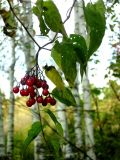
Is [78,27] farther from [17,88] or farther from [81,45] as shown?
[81,45]

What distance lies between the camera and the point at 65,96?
1.09 metres

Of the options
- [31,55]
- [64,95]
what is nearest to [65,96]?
[64,95]

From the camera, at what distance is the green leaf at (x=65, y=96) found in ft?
3.52

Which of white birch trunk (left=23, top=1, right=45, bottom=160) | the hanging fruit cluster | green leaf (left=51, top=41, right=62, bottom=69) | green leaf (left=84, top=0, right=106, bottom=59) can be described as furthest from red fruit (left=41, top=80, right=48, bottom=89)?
white birch trunk (left=23, top=1, right=45, bottom=160)

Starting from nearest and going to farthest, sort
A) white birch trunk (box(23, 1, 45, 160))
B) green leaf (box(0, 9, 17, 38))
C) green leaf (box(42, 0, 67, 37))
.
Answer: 1. green leaf (box(42, 0, 67, 37))
2. green leaf (box(0, 9, 17, 38))
3. white birch trunk (box(23, 1, 45, 160))

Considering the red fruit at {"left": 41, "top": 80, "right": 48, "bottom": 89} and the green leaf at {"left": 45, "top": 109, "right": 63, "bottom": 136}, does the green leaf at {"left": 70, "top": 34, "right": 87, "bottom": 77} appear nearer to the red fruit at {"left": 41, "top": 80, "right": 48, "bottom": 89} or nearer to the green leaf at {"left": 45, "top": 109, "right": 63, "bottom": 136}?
the green leaf at {"left": 45, "top": 109, "right": 63, "bottom": 136}

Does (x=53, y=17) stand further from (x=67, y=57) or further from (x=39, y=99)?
(x=39, y=99)

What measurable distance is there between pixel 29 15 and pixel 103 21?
31.7ft

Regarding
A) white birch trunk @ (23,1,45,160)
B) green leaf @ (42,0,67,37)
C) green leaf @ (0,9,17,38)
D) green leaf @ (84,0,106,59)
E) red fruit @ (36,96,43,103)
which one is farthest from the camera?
white birch trunk @ (23,1,45,160)

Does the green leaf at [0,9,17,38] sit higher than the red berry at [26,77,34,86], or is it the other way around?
the green leaf at [0,9,17,38]

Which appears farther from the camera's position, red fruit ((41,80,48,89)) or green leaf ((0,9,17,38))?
green leaf ((0,9,17,38))

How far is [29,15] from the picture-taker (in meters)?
10.4

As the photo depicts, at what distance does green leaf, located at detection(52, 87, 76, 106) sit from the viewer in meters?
1.07

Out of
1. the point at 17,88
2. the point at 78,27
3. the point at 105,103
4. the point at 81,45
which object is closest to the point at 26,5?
the point at 78,27
